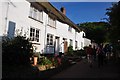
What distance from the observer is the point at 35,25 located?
2317 cm

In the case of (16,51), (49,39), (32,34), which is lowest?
(16,51)

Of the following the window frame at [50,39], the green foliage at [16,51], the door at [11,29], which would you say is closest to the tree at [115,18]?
the green foliage at [16,51]

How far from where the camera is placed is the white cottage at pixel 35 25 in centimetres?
1814

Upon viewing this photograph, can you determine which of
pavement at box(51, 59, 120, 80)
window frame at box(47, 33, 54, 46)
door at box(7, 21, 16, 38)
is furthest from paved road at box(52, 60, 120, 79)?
window frame at box(47, 33, 54, 46)

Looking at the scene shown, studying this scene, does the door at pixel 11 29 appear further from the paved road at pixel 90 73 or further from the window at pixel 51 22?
the window at pixel 51 22

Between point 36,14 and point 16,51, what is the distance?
383 inches

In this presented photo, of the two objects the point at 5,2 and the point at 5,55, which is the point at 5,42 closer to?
the point at 5,55

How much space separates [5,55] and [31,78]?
10.3 feet

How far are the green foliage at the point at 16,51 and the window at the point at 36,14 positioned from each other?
7.28 metres

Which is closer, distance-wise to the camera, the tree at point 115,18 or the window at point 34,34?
the tree at point 115,18

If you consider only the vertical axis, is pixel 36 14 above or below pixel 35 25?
above

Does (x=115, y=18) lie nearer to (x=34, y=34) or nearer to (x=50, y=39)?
(x=34, y=34)

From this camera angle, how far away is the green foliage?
14359 mm

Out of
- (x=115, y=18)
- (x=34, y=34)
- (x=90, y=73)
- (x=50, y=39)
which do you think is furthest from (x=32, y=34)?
(x=90, y=73)
